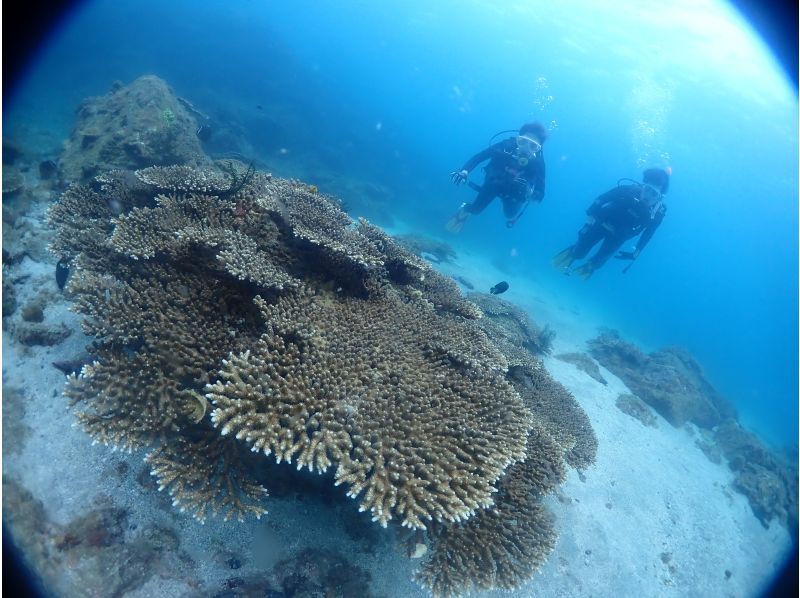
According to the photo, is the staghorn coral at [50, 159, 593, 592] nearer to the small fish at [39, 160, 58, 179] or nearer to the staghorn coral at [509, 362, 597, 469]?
the staghorn coral at [509, 362, 597, 469]

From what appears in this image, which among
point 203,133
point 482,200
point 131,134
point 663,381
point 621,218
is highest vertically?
point 621,218

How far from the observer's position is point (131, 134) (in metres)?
9.10

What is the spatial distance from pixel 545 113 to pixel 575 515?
115 meters

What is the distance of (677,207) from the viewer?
333 ft

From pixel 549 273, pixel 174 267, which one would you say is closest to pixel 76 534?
pixel 174 267

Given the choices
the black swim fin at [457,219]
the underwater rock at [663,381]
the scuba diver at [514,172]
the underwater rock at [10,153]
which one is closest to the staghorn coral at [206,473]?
the underwater rock at [10,153]

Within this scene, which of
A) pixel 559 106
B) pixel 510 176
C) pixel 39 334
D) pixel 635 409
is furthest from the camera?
pixel 559 106

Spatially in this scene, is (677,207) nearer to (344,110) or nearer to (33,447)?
(344,110)

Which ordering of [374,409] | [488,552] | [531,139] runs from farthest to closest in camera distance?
[531,139]
[488,552]
[374,409]

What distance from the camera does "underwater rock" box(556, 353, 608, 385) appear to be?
12487mm

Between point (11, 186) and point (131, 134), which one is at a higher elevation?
point (131, 134)

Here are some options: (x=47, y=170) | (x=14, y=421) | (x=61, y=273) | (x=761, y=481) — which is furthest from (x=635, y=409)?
(x=47, y=170)

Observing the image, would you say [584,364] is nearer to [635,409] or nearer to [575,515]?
[635,409]

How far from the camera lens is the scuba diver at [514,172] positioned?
1392 cm
